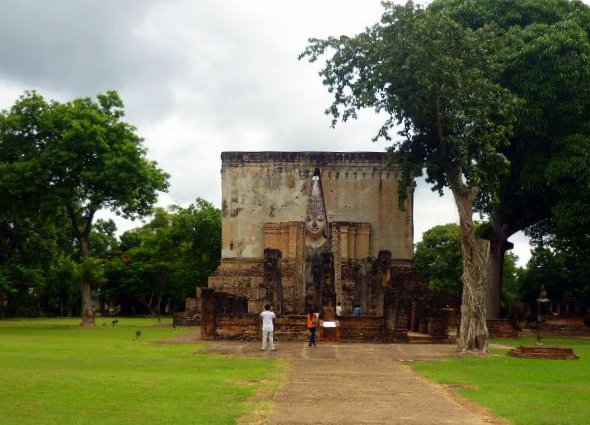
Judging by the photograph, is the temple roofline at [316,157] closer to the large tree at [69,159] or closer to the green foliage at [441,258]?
the large tree at [69,159]

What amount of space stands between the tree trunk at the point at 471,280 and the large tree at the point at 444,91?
2cm

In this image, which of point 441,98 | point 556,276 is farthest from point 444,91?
point 556,276

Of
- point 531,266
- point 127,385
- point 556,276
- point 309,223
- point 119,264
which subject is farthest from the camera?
point 119,264

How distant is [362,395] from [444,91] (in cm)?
1037

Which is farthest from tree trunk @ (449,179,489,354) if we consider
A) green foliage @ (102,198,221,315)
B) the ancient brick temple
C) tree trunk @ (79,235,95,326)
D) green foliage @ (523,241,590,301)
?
green foliage @ (102,198,221,315)

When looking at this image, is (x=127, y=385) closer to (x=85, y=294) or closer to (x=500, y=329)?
(x=500, y=329)

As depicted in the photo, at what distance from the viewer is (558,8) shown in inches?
1193

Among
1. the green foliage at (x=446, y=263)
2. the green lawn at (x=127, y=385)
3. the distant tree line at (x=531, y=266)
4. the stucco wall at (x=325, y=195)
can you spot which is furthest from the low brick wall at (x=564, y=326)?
the green lawn at (x=127, y=385)

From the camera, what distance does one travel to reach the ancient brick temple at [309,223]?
35.9 metres

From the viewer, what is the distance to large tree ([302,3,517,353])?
61.7ft

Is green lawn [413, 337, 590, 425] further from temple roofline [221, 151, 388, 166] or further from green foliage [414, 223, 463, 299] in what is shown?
green foliage [414, 223, 463, 299]

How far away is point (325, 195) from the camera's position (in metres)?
38.5

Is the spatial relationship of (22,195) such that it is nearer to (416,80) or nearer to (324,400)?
(416,80)

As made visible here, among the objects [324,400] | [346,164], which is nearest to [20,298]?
[346,164]
